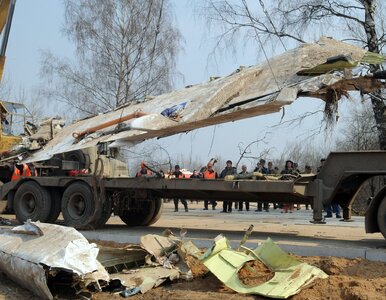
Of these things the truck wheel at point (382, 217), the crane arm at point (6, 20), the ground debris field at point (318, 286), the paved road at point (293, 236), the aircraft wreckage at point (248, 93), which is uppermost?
the crane arm at point (6, 20)

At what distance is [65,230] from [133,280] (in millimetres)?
1366

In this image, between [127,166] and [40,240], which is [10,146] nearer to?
[127,166]

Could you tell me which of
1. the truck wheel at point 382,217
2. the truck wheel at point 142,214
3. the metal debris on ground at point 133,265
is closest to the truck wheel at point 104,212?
the truck wheel at point 142,214

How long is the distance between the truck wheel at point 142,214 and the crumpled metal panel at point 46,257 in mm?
5181

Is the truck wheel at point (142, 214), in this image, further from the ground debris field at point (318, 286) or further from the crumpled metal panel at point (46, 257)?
the ground debris field at point (318, 286)

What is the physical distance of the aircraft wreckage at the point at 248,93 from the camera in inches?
390

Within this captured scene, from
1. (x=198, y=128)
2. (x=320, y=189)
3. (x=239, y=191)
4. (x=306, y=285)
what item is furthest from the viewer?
(x=198, y=128)

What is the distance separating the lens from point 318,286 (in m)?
6.79

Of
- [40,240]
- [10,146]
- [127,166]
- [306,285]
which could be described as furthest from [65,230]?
[10,146]

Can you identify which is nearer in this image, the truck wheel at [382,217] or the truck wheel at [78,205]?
the truck wheel at [382,217]

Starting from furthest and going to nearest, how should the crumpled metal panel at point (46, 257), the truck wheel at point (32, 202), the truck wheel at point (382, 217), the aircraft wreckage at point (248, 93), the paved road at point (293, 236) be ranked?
the truck wheel at point (32, 202) → the aircraft wreckage at point (248, 93) → the truck wheel at point (382, 217) → the paved road at point (293, 236) → the crumpled metal panel at point (46, 257)

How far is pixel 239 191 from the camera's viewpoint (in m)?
10.3

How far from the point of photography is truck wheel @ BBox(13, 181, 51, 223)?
42.2ft

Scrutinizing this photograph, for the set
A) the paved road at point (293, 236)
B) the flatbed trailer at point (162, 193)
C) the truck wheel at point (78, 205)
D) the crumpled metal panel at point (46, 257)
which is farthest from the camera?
the truck wheel at point (78, 205)
